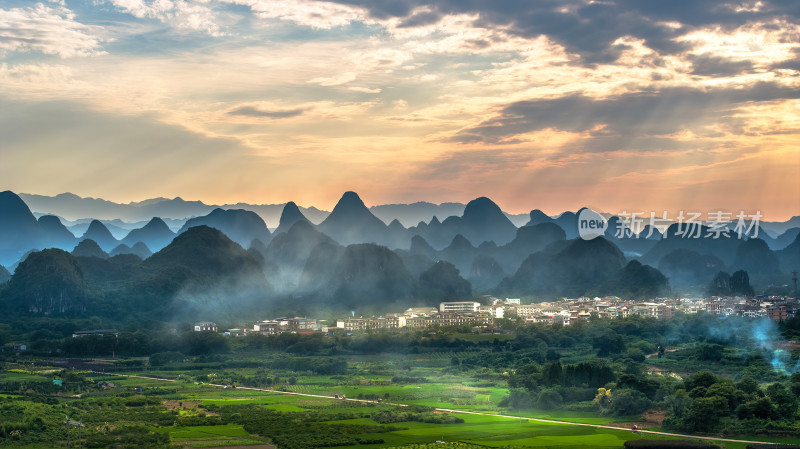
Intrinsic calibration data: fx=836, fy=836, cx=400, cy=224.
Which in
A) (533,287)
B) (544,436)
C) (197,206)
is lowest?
(544,436)

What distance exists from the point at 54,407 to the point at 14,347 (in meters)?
20.2

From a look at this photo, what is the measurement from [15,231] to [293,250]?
1710 inches

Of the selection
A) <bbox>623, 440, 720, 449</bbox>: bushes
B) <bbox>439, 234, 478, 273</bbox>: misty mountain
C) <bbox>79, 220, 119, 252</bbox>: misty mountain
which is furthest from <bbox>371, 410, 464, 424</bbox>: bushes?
<bbox>79, 220, 119, 252</bbox>: misty mountain

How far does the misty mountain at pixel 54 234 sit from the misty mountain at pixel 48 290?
197 feet

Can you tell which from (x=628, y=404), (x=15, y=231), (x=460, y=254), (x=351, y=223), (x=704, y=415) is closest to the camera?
(x=704, y=415)

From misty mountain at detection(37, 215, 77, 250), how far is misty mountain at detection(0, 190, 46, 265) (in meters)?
3.25

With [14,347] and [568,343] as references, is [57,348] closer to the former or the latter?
[14,347]

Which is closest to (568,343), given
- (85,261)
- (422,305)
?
(422,305)

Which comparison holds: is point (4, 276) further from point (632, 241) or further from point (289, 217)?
point (632, 241)

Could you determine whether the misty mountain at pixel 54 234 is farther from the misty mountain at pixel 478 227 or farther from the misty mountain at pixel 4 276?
the misty mountain at pixel 478 227

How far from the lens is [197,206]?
7402 inches

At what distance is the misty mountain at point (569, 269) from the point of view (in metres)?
83.0

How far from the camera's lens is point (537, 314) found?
5894cm

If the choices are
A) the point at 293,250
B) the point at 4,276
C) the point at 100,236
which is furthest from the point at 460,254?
the point at 100,236
